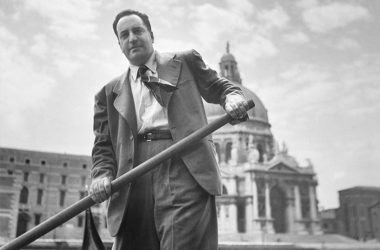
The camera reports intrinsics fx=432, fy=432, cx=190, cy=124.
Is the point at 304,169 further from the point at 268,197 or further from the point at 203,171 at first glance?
the point at 203,171

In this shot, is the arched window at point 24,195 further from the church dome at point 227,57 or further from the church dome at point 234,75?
the church dome at point 227,57

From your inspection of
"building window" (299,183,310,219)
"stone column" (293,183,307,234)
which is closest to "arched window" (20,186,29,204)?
"stone column" (293,183,307,234)

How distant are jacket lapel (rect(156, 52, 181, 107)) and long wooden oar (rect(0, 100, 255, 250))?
0.32m

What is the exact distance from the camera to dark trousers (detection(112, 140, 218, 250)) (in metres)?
2.40

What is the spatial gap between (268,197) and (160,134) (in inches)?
1580

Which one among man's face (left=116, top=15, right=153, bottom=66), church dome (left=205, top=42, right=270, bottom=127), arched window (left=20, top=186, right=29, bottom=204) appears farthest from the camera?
church dome (left=205, top=42, right=270, bottom=127)

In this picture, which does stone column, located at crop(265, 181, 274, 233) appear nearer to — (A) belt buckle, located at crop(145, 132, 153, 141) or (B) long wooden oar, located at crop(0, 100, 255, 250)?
(A) belt buckle, located at crop(145, 132, 153, 141)

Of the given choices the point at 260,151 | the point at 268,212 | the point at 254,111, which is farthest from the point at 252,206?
the point at 254,111

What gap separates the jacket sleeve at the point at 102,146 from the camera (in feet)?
8.98

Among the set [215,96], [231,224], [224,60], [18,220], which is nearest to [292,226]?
[231,224]

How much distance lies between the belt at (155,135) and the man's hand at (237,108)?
399 mm

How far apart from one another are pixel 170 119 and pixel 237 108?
42cm

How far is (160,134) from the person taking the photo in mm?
2672

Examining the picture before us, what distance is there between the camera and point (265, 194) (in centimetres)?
4162
